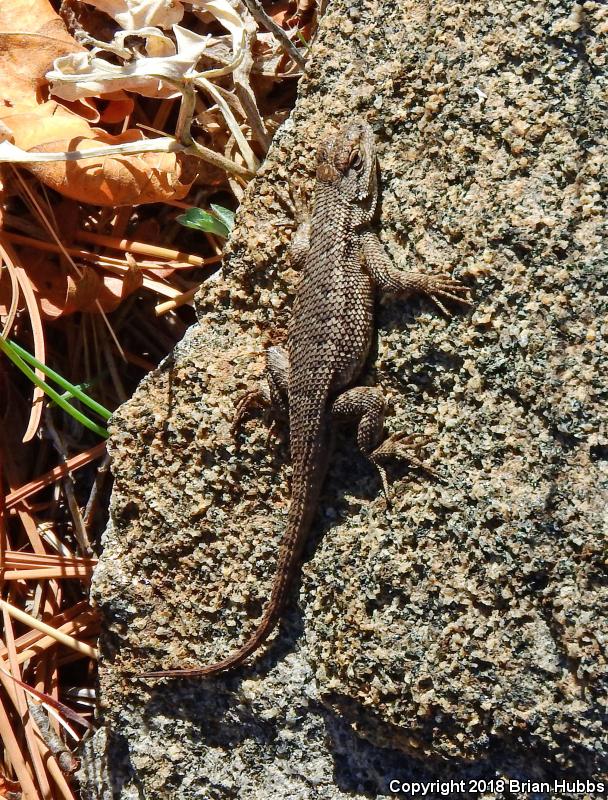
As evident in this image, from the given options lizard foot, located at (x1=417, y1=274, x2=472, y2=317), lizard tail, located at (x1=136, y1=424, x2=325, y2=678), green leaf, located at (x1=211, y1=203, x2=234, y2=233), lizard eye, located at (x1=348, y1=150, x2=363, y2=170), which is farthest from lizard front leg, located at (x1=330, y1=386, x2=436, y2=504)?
green leaf, located at (x1=211, y1=203, x2=234, y2=233)

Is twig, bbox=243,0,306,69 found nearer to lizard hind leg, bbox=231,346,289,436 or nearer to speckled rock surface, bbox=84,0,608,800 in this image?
speckled rock surface, bbox=84,0,608,800

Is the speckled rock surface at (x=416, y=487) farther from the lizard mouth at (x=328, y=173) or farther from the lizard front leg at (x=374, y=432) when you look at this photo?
the lizard mouth at (x=328, y=173)

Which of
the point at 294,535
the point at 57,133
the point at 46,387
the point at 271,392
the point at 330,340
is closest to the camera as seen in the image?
the point at 294,535

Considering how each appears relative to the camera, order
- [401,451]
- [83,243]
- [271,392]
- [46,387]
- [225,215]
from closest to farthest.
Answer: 1. [401,451]
2. [271,392]
3. [46,387]
4. [225,215]
5. [83,243]

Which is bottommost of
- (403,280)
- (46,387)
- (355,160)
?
(46,387)

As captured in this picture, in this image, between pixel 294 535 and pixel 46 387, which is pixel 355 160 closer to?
pixel 294 535

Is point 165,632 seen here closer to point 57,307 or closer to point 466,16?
point 57,307

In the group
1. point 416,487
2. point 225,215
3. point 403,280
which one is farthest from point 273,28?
point 416,487
